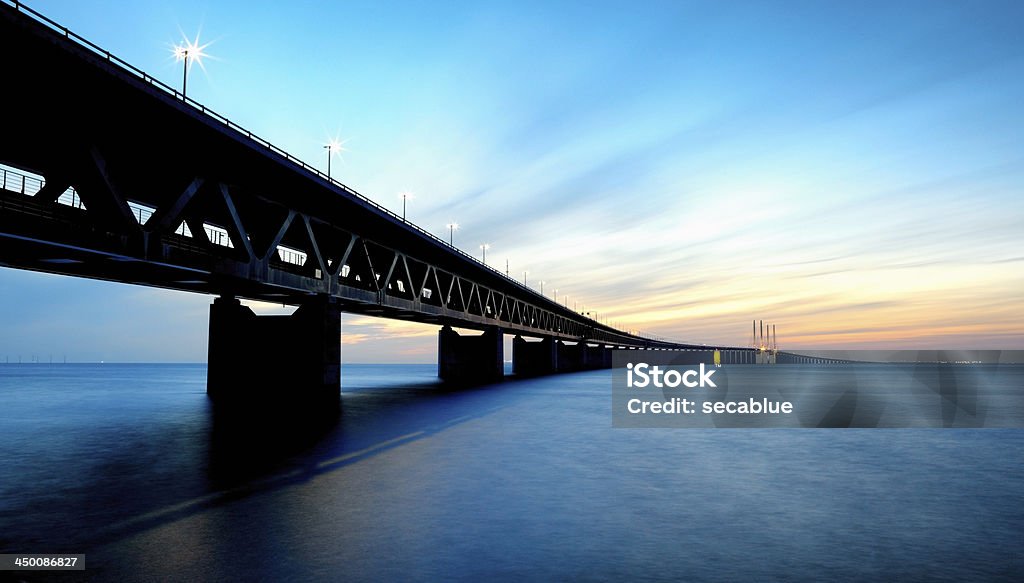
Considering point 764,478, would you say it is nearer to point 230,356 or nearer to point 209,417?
point 209,417

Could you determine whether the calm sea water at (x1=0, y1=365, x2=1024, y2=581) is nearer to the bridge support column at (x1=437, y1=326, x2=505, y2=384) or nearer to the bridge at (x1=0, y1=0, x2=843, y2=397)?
the bridge at (x1=0, y1=0, x2=843, y2=397)

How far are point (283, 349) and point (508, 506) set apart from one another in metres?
29.6

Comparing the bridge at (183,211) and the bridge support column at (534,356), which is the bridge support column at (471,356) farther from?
the bridge support column at (534,356)

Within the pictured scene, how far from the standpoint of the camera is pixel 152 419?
92.0 ft

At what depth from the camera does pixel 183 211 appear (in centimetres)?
3291

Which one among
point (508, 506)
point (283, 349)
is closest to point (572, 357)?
point (283, 349)

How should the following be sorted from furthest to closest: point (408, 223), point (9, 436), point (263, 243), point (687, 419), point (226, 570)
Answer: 1. point (408, 223)
2. point (263, 243)
3. point (687, 419)
4. point (9, 436)
5. point (226, 570)

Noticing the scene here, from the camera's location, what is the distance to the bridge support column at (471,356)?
2899 inches

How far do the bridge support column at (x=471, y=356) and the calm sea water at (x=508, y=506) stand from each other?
51750mm

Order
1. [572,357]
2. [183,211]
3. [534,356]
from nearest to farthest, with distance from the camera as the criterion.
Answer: [183,211]
[534,356]
[572,357]

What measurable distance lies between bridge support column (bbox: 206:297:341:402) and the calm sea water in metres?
14.6

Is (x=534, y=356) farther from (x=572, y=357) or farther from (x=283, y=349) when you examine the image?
(x=283, y=349)

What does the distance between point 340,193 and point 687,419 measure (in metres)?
22.5

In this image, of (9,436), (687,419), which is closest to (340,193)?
(9,436)
